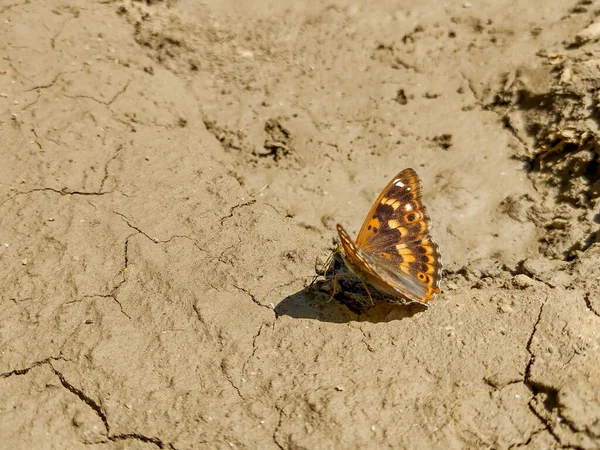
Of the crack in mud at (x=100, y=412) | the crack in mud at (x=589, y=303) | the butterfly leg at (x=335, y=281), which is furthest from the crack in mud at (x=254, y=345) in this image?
the crack in mud at (x=589, y=303)

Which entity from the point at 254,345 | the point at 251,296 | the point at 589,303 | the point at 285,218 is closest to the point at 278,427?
the point at 254,345

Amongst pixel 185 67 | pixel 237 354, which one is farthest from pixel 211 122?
pixel 237 354

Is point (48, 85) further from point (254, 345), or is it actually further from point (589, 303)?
point (589, 303)

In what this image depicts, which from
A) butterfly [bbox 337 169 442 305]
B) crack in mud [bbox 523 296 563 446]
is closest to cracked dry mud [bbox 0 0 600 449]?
crack in mud [bbox 523 296 563 446]

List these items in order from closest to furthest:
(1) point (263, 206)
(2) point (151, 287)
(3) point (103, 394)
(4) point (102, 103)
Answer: (3) point (103, 394) < (2) point (151, 287) < (1) point (263, 206) < (4) point (102, 103)

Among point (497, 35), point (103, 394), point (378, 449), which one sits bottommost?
point (103, 394)

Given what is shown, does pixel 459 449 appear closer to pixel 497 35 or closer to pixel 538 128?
pixel 538 128

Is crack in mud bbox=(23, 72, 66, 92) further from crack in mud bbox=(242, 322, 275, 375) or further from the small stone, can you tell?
the small stone

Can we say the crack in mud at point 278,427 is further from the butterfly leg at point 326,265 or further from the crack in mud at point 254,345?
the butterfly leg at point 326,265
